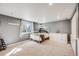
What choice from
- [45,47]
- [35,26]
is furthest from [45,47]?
[35,26]

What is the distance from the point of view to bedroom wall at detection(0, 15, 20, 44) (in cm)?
233

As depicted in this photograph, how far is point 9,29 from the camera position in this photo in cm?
251

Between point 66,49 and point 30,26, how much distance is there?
136 cm

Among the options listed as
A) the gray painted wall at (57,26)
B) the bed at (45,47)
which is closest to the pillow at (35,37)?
the bed at (45,47)

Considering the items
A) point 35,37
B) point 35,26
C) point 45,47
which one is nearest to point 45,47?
point 45,47

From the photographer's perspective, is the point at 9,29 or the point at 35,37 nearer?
the point at 35,37

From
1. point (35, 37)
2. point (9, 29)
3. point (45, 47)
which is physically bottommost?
point (45, 47)

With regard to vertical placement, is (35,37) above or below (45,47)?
above

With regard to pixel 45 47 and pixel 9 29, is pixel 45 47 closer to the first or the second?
pixel 45 47

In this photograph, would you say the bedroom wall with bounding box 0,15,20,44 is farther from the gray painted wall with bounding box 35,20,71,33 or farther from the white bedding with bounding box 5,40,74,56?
the gray painted wall with bounding box 35,20,71,33

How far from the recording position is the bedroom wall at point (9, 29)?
2.33 m

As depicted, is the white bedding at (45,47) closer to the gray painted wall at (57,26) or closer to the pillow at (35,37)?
the pillow at (35,37)

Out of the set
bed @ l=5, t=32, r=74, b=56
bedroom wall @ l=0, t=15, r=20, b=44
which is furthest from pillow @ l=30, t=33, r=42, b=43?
bedroom wall @ l=0, t=15, r=20, b=44

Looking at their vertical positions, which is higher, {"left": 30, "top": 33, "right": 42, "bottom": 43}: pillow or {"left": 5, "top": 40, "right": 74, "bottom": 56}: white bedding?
{"left": 30, "top": 33, "right": 42, "bottom": 43}: pillow
